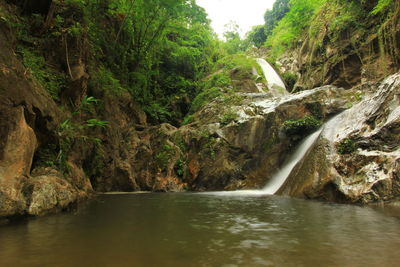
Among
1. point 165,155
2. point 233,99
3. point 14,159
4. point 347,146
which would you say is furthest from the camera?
point 233,99

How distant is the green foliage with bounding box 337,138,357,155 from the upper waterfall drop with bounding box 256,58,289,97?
1094 cm

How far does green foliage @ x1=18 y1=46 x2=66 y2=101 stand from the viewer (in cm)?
796

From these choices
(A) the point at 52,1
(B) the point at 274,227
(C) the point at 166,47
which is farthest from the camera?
(C) the point at 166,47

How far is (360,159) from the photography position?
24.6 feet

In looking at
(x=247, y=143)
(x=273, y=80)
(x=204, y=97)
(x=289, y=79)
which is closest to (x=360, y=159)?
(x=247, y=143)

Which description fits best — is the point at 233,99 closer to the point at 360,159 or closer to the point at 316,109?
the point at 316,109

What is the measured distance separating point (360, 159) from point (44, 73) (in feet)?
31.7

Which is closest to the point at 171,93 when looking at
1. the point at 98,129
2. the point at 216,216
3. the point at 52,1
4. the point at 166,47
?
the point at 166,47

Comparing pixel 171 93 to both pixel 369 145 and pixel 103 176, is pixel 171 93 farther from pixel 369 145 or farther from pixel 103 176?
pixel 369 145

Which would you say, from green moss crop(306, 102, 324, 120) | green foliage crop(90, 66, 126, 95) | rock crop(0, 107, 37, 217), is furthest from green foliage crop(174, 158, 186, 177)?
rock crop(0, 107, 37, 217)

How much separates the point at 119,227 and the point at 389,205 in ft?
18.8

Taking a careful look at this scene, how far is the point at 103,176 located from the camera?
37.4ft

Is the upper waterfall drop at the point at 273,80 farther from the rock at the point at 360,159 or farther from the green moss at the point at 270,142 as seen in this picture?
the rock at the point at 360,159

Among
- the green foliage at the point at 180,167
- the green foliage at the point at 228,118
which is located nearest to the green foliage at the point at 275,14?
the green foliage at the point at 228,118
